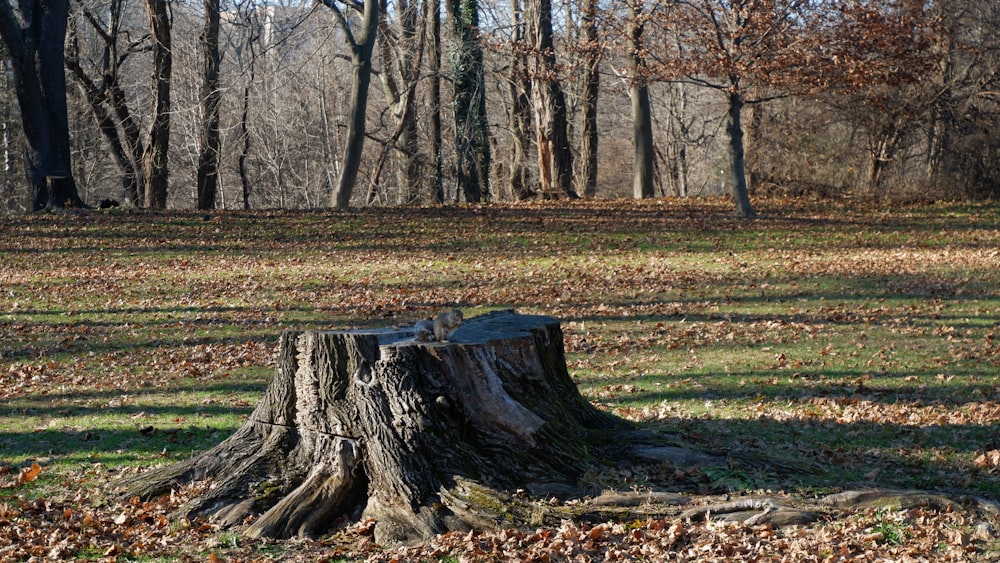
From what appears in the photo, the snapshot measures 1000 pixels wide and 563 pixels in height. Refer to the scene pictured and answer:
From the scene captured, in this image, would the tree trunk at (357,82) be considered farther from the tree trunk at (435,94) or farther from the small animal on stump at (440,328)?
the small animal on stump at (440,328)

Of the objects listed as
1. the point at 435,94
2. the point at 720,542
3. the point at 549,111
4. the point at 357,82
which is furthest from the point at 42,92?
the point at 720,542

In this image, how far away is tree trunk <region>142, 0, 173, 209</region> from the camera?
1050 inches

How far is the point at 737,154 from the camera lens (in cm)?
2486

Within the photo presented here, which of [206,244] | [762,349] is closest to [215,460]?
[762,349]

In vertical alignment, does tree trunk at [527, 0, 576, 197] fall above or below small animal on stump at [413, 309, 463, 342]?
above

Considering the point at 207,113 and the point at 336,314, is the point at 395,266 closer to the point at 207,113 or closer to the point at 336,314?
the point at 336,314

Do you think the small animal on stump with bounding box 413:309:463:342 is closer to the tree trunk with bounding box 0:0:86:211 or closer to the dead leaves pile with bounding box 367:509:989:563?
the dead leaves pile with bounding box 367:509:989:563

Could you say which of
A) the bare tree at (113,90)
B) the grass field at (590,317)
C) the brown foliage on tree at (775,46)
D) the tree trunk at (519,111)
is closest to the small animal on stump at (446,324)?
the grass field at (590,317)

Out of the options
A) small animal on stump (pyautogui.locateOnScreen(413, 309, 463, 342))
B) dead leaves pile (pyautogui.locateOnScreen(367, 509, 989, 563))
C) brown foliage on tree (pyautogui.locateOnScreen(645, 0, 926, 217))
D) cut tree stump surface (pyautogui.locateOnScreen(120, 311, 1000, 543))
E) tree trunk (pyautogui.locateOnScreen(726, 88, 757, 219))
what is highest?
brown foliage on tree (pyautogui.locateOnScreen(645, 0, 926, 217))

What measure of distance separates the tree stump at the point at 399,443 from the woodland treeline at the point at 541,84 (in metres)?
18.7

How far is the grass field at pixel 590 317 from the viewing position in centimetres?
820

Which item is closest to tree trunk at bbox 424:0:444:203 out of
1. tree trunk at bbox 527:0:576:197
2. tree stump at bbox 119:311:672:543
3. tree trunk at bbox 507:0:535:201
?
tree trunk at bbox 507:0:535:201

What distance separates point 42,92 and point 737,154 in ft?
58.0

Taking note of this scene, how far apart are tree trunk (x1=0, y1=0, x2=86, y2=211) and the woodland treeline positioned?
4cm
